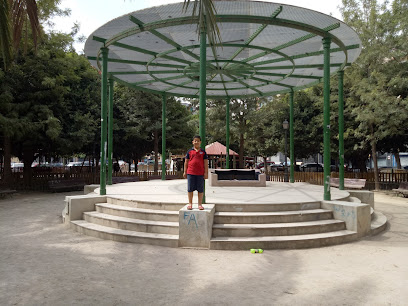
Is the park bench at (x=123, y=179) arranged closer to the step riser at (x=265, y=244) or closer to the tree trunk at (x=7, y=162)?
the tree trunk at (x=7, y=162)

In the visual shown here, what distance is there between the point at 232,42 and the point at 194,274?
301 inches

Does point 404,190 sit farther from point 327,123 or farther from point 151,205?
point 151,205

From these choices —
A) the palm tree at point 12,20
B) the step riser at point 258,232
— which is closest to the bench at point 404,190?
the step riser at point 258,232

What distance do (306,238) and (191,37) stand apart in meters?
6.73

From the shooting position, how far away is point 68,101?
784 inches

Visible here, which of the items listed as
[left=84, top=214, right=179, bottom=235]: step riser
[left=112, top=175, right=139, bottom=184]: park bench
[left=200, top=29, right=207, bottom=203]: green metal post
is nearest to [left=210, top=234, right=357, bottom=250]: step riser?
[left=84, top=214, right=179, bottom=235]: step riser

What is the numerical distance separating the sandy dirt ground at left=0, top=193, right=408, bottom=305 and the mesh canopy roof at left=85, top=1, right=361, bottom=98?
4.05 m

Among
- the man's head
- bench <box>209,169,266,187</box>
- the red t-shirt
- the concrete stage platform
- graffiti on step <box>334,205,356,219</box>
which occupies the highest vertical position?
the man's head

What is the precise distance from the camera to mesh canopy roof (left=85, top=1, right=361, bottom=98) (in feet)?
25.1

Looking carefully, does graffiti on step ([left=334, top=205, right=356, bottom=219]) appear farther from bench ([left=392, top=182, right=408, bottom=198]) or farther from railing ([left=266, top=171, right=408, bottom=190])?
railing ([left=266, top=171, right=408, bottom=190])

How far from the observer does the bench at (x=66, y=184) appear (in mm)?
18406

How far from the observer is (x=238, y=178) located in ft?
43.3

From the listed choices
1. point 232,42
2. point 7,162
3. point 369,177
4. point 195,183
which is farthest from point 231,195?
point 369,177

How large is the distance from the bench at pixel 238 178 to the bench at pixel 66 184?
1081 centimetres
